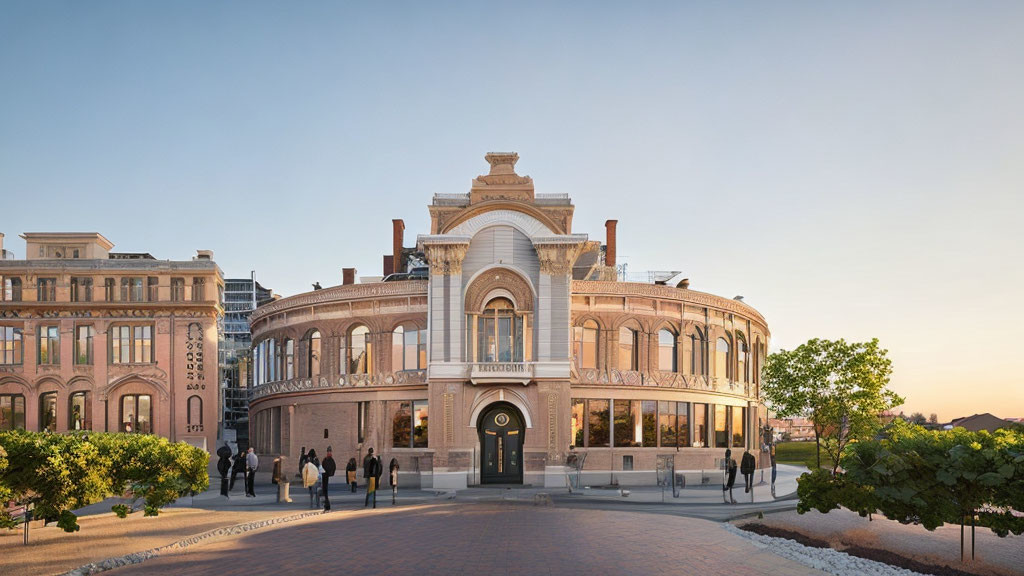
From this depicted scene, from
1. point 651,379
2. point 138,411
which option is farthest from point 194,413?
point 651,379

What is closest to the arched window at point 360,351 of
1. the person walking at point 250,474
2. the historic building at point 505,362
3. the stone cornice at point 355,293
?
the historic building at point 505,362

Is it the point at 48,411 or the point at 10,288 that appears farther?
the point at 10,288

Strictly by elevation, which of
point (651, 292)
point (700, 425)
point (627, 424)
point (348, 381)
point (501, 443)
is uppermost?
point (651, 292)

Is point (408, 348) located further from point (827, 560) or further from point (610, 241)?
point (827, 560)

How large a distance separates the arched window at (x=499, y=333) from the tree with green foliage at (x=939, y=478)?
2327 centimetres

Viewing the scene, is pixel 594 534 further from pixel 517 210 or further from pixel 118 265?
pixel 118 265

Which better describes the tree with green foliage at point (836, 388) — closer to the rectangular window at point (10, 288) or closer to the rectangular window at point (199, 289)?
the rectangular window at point (199, 289)

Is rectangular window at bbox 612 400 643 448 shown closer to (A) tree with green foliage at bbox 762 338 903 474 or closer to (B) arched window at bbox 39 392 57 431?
(A) tree with green foliage at bbox 762 338 903 474

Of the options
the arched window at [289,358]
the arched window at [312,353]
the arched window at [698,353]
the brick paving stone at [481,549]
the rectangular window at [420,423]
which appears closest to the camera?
the brick paving stone at [481,549]

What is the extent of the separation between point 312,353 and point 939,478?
36.2 meters

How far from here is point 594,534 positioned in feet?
77.5

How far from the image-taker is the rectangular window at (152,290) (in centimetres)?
5641

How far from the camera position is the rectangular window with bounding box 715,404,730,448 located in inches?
1984

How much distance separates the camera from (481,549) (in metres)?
20.8
